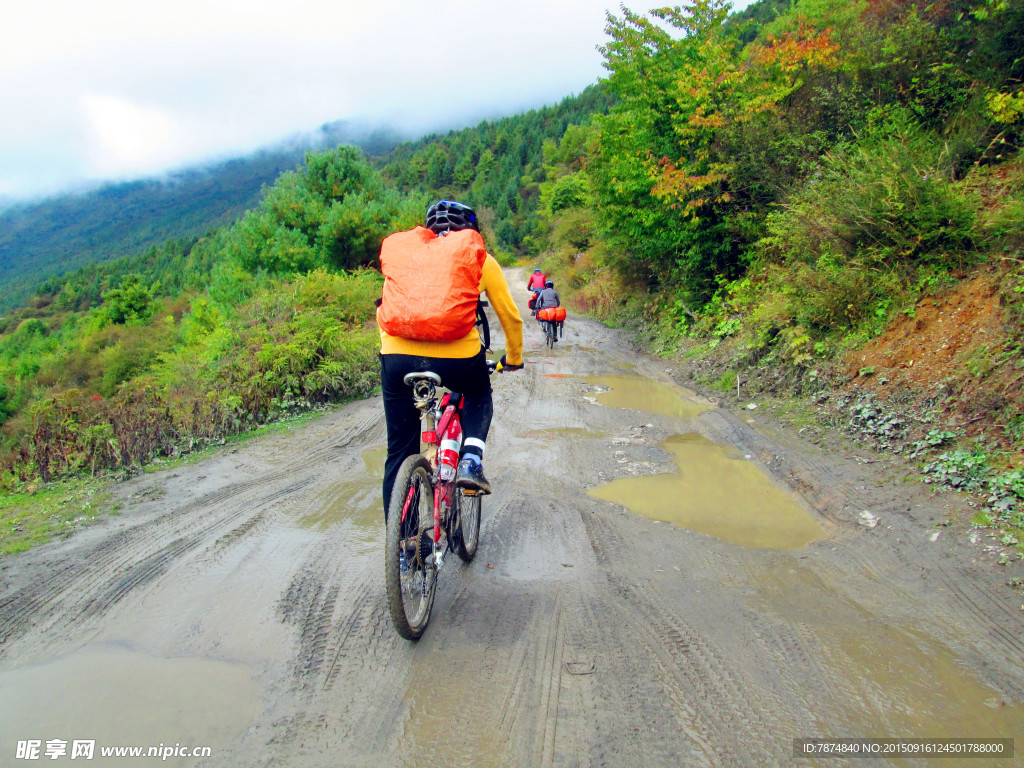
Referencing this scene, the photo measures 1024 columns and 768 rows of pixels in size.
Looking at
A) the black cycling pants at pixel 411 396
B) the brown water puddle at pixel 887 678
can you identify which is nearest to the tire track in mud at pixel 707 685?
the brown water puddle at pixel 887 678

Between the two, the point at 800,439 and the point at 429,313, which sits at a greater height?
the point at 429,313

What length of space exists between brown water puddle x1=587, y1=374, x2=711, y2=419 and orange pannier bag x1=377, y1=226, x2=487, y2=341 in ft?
17.5

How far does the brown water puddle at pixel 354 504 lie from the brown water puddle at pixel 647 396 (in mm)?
3945

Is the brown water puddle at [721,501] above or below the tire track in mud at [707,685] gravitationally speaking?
below

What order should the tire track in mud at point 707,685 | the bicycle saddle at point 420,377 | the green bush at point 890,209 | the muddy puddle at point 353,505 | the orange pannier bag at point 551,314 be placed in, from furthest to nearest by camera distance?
the orange pannier bag at point 551,314 → the green bush at point 890,209 → the muddy puddle at point 353,505 → the bicycle saddle at point 420,377 → the tire track in mud at point 707,685

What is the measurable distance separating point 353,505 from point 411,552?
2.04 m

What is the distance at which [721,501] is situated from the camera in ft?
16.1

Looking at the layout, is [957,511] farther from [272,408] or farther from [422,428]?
[272,408]

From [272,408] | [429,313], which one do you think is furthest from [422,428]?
[272,408]

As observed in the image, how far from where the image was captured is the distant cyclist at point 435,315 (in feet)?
9.63

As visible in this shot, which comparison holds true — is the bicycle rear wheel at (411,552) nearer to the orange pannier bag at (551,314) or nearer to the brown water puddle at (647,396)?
the brown water puddle at (647,396)

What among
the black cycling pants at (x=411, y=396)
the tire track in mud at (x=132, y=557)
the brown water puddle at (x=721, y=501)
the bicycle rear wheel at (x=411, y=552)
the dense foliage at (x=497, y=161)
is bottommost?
the brown water puddle at (x=721, y=501)

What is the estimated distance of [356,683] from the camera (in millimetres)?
2678

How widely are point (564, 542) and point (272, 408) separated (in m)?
5.54
